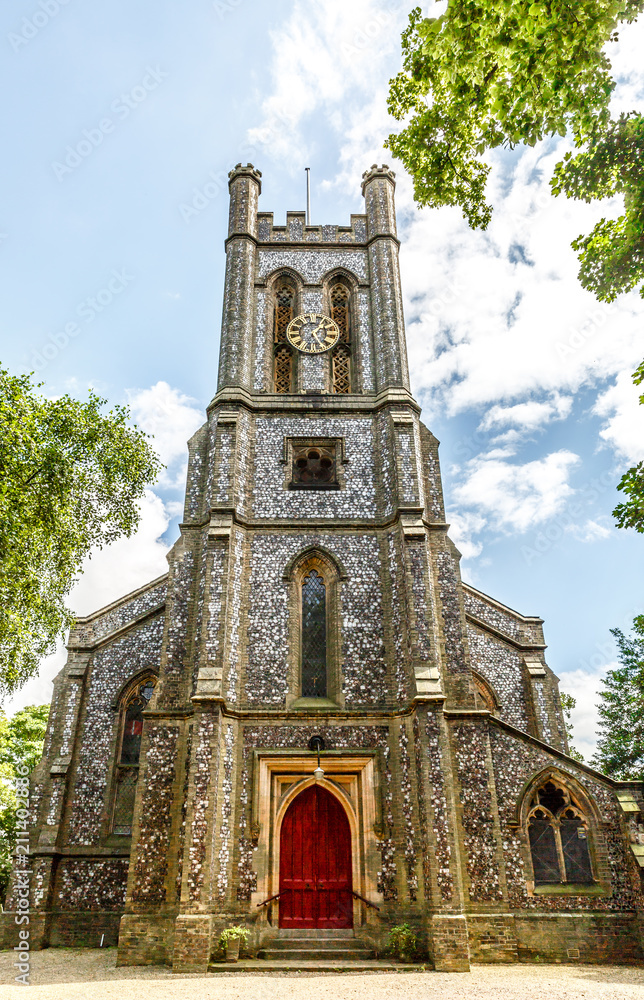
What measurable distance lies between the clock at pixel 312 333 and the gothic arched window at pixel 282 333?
32 centimetres

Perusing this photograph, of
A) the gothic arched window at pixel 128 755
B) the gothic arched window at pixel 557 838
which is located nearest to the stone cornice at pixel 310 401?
the gothic arched window at pixel 128 755

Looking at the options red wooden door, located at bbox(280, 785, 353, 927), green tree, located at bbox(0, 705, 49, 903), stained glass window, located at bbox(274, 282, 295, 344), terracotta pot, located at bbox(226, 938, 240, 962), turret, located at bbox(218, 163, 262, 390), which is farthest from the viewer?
green tree, located at bbox(0, 705, 49, 903)

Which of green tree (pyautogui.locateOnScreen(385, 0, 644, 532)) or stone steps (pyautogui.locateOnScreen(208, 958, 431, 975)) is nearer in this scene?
green tree (pyautogui.locateOnScreen(385, 0, 644, 532))

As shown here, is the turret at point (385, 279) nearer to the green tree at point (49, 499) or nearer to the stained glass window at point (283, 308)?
the stained glass window at point (283, 308)

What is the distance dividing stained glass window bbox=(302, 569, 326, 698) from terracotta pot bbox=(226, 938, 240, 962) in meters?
4.75

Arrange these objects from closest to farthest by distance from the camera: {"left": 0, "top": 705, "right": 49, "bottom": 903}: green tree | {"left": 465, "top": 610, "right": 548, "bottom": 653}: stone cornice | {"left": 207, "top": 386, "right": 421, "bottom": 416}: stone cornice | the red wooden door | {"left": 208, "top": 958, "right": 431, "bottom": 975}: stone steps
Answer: {"left": 208, "top": 958, "right": 431, "bottom": 975}: stone steps
the red wooden door
{"left": 207, "top": 386, "right": 421, "bottom": 416}: stone cornice
{"left": 465, "top": 610, "right": 548, "bottom": 653}: stone cornice
{"left": 0, "top": 705, "right": 49, "bottom": 903}: green tree

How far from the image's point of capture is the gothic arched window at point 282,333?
1986cm

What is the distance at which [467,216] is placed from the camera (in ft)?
33.2

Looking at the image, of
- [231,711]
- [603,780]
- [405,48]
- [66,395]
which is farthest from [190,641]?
[405,48]

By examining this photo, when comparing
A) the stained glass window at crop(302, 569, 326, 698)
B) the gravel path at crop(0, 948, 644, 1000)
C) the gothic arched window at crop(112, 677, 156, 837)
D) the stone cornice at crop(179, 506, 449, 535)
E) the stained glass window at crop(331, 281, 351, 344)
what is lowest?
the gravel path at crop(0, 948, 644, 1000)

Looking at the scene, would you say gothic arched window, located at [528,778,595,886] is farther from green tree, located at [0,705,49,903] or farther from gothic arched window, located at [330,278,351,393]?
green tree, located at [0,705,49,903]

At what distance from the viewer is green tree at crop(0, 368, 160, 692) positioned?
39.2 ft

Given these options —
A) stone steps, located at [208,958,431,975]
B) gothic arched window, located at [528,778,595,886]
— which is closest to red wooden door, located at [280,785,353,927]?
stone steps, located at [208,958,431,975]

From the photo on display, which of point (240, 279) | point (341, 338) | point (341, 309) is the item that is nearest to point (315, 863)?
point (341, 338)
